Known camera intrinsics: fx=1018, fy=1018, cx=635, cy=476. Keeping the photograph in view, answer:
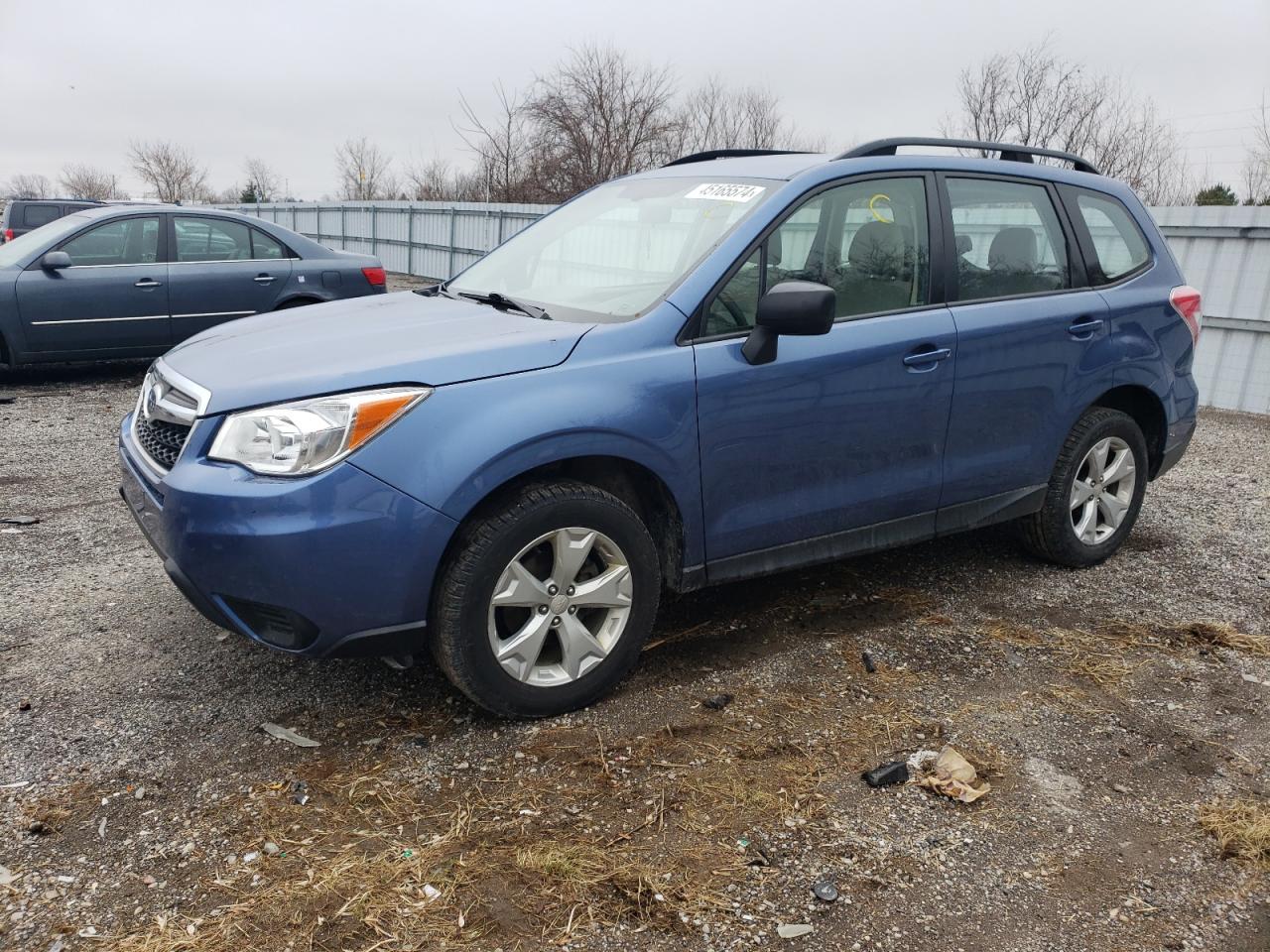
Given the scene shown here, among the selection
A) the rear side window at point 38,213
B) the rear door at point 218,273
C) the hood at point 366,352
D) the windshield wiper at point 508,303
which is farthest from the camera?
the rear side window at point 38,213

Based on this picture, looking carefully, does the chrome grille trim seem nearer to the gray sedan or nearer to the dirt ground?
the dirt ground

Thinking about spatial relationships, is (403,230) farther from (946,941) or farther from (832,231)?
(946,941)

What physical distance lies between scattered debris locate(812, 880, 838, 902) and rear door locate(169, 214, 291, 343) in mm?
7960

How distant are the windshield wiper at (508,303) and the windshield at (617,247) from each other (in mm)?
42

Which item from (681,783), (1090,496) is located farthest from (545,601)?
(1090,496)

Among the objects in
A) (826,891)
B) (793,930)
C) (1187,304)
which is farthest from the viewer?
(1187,304)

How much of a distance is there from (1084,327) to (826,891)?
9.56 feet

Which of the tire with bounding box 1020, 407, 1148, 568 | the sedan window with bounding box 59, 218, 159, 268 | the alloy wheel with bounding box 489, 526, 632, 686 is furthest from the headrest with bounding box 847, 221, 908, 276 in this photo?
the sedan window with bounding box 59, 218, 159, 268

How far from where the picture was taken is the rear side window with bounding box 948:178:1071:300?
414cm

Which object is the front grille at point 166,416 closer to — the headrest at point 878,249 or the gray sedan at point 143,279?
the headrest at point 878,249

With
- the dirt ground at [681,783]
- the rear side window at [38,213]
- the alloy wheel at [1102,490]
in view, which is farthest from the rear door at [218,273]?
the rear side window at [38,213]

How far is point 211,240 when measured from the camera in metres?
9.12

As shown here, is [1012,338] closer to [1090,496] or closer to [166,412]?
[1090,496]

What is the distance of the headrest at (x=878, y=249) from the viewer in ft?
12.6
